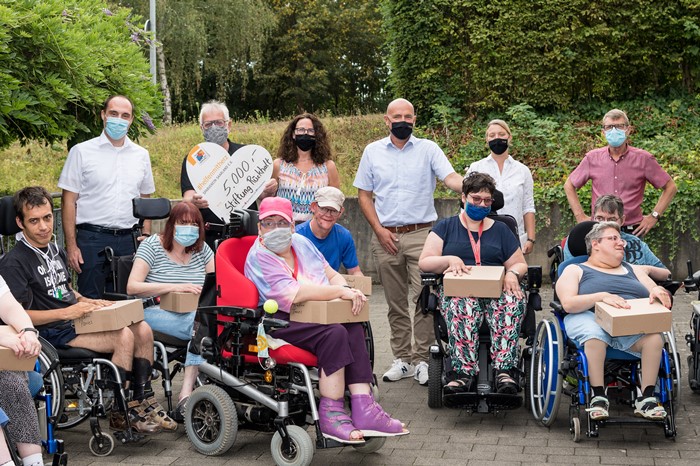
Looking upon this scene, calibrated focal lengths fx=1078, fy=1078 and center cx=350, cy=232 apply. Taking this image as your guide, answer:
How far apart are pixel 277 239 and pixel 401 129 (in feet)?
7.36

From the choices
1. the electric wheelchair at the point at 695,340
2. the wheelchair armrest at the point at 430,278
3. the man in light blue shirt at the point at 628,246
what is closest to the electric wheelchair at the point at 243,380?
the wheelchair armrest at the point at 430,278

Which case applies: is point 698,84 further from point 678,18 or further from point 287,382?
point 287,382

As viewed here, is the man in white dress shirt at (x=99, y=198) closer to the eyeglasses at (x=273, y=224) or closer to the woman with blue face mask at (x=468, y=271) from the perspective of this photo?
the eyeglasses at (x=273, y=224)

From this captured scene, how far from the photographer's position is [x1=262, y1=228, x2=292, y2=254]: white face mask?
20.8 feet

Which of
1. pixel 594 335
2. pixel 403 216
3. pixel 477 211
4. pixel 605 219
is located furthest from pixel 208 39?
pixel 594 335

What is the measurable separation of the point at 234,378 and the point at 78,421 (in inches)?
38.6

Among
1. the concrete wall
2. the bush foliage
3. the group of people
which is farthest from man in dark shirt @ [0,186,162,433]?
the bush foliage

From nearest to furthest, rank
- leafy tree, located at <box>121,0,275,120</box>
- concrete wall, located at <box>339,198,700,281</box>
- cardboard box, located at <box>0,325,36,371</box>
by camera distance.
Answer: cardboard box, located at <box>0,325,36,371</box>, concrete wall, located at <box>339,198,700,281</box>, leafy tree, located at <box>121,0,275,120</box>

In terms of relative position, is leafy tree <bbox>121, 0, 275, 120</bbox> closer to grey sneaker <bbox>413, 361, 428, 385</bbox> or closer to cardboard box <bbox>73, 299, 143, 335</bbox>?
grey sneaker <bbox>413, 361, 428, 385</bbox>

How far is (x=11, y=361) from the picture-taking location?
209 inches

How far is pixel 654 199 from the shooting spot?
12539 millimetres

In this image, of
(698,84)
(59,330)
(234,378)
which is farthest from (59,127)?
(698,84)

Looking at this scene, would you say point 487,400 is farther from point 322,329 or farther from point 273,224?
point 273,224

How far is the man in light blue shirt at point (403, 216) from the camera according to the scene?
27.2ft
